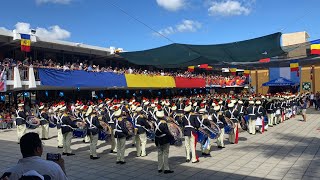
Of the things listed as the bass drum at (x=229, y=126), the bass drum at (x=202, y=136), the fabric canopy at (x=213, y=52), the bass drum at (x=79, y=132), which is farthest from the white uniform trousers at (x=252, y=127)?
the bass drum at (x=79, y=132)

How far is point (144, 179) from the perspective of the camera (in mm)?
8805

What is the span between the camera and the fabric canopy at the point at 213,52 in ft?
38.7

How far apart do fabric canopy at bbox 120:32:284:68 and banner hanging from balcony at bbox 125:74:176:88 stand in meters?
13.8

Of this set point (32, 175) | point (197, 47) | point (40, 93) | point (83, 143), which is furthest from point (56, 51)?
point (32, 175)

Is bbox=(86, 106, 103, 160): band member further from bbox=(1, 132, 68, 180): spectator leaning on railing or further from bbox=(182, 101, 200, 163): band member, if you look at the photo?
bbox=(1, 132, 68, 180): spectator leaning on railing

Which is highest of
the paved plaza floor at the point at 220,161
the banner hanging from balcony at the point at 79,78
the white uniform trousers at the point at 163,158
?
the banner hanging from balcony at the point at 79,78

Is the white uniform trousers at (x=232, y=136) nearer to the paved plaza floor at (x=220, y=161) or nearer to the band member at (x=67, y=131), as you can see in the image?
the paved plaza floor at (x=220, y=161)

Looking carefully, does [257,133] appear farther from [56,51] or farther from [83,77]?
[56,51]

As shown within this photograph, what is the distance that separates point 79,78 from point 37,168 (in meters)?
22.2

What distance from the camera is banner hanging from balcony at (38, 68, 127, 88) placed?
2228 centimetres

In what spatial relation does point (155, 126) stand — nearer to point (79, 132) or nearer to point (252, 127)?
point (79, 132)

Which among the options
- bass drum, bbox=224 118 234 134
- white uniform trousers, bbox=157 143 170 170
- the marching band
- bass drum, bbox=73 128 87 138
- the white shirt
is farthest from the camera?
bass drum, bbox=224 118 234 134

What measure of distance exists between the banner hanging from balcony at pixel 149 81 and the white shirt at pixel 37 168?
26216 mm

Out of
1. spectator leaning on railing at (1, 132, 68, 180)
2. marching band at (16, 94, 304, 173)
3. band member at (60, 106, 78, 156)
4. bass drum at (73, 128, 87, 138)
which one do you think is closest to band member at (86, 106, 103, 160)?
marching band at (16, 94, 304, 173)
